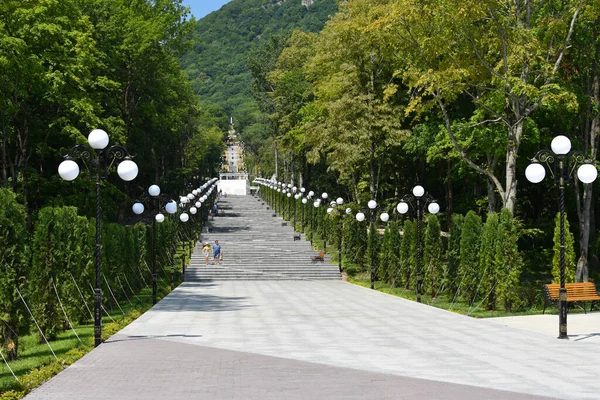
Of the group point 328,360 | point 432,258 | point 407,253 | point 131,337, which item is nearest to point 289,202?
point 407,253

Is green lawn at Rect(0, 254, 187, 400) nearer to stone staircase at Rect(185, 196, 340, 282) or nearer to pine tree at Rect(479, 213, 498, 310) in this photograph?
pine tree at Rect(479, 213, 498, 310)

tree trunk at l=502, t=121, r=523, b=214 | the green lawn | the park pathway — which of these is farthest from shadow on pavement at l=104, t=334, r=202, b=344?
tree trunk at l=502, t=121, r=523, b=214

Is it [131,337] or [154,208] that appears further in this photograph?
[154,208]

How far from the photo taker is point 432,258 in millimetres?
29734

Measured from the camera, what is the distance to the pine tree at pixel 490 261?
77.7ft

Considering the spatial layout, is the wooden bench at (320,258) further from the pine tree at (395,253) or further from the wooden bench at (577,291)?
the wooden bench at (577,291)

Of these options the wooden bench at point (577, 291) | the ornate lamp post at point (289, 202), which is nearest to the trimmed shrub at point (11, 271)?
the wooden bench at point (577, 291)

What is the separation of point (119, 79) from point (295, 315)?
31.3 metres

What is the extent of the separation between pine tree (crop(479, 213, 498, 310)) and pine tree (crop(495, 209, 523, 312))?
20 cm

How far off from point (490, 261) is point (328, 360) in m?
12.1

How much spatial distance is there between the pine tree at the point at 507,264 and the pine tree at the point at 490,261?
0.67 feet

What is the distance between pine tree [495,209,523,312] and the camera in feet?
76.0

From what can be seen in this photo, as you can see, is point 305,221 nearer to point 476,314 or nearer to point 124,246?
point 124,246

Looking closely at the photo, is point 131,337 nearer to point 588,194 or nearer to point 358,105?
point 588,194
